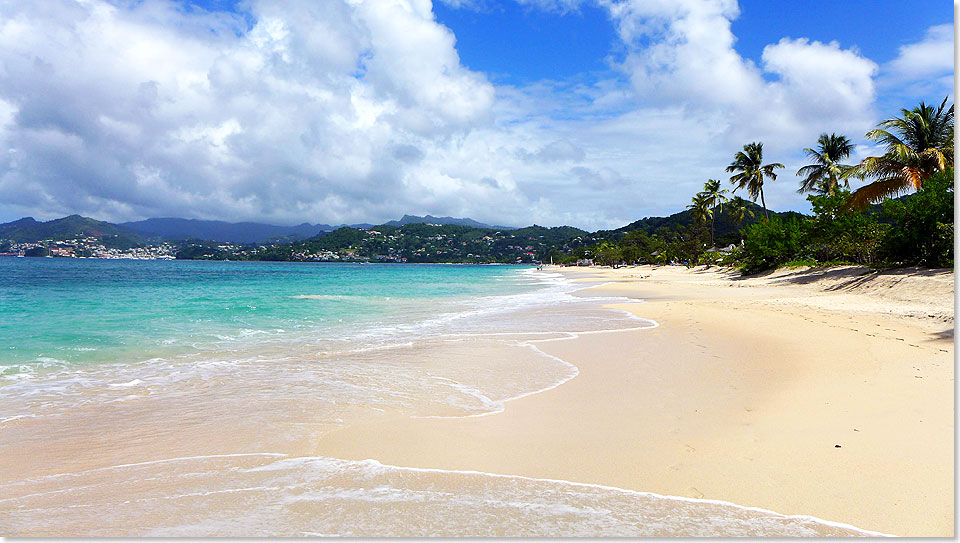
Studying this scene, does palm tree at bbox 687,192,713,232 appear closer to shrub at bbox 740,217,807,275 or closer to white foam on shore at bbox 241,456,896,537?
shrub at bbox 740,217,807,275

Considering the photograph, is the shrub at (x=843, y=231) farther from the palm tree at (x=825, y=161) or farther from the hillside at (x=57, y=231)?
the hillside at (x=57, y=231)

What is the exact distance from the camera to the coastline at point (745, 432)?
128 inches

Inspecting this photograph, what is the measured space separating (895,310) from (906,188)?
1421 centimetres

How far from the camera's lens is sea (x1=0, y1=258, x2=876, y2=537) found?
2996 millimetres

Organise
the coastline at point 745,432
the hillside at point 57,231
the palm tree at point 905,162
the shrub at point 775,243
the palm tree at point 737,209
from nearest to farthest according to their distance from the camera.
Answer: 1. the coastline at point 745,432
2. the palm tree at point 905,162
3. the shrub at point 775,243
4. the palm tree at point 737,209
5. the hillside at point 57,231

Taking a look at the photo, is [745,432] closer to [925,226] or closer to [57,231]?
[925,226]

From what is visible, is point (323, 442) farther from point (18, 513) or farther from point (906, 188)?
point (906, 188)

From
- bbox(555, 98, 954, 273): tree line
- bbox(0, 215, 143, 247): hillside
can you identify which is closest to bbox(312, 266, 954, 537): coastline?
bbox(555, 98, 954, 273): tree line

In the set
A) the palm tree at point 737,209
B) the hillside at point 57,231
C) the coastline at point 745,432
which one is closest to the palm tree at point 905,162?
the coastline at point 745,432

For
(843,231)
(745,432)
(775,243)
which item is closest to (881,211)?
(843,231)

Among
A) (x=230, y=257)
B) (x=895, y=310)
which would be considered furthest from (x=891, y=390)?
(x=230, y=257)

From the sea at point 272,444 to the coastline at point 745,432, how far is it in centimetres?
26

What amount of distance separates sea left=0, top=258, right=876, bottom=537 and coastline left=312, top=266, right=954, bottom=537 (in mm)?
257

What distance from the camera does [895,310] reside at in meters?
11.8
